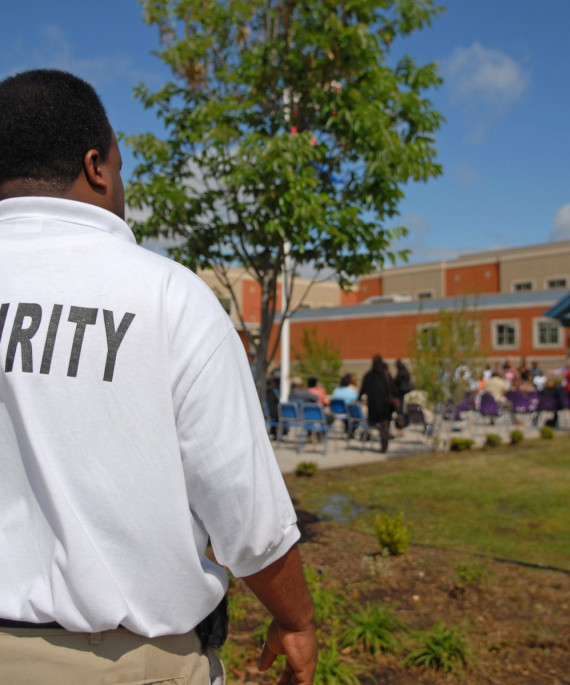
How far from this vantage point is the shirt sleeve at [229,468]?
4.39 feet

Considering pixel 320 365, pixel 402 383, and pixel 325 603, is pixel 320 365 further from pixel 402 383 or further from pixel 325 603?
pixel 325 603

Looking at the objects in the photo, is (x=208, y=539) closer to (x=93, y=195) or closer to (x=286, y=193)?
(x=93, y=195)

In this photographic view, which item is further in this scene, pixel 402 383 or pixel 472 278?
pixel 472 278

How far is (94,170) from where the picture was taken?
149 centimetres

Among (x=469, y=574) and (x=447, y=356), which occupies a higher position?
(x=447, y=356)

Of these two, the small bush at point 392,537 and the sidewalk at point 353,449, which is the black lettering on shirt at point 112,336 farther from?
the sidewalk at point 353,449

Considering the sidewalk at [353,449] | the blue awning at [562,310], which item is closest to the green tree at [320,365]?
the sidewalk at [353,449]

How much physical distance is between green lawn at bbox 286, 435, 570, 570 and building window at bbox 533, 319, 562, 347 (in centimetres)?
2610

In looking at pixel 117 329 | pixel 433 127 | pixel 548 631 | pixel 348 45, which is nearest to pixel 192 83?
pixel 348 45

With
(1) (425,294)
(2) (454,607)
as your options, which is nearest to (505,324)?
(1) (425,294)

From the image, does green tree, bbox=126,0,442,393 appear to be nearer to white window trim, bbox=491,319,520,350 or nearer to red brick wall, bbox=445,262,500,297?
white window trim, bbox=491,319,520,350

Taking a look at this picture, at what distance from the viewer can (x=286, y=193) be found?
5.21 metres

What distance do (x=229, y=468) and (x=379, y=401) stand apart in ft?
37.7

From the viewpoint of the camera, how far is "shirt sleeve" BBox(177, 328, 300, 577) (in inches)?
52.6
